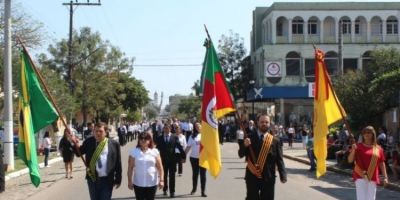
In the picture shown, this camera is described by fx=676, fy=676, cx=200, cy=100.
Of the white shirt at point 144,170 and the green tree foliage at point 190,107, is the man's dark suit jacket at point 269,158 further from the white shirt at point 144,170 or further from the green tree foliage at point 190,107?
the green tree foliage at point 190,107

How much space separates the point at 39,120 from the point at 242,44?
57.7 metres

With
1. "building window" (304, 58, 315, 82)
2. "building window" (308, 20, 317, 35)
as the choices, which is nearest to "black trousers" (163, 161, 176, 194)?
"building window" (304, 58, 315, 82)

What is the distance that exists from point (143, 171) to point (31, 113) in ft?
7.45

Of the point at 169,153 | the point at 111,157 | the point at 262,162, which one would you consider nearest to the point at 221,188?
the point at 169,153

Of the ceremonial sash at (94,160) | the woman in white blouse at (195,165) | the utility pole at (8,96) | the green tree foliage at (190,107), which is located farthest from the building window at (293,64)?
the green tree foliage at (190,107)

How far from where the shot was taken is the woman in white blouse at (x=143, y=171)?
10.3 metres

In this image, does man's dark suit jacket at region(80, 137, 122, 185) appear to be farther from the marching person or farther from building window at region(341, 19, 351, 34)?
building window at region(341, 19, 351, 34)

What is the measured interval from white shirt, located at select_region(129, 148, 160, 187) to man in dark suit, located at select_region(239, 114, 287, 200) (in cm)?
144

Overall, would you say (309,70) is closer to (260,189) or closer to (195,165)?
(195,165)

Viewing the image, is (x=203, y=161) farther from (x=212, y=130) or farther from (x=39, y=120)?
(x=39, y=120)

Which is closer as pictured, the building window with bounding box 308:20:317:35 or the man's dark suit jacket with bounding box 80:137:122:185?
the man's dark suit jacket with bounding box 80:137:122:185

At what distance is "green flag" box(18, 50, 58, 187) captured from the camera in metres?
11.1

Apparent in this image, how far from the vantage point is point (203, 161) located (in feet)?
38.0

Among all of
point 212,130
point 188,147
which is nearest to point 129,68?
point 188,147
